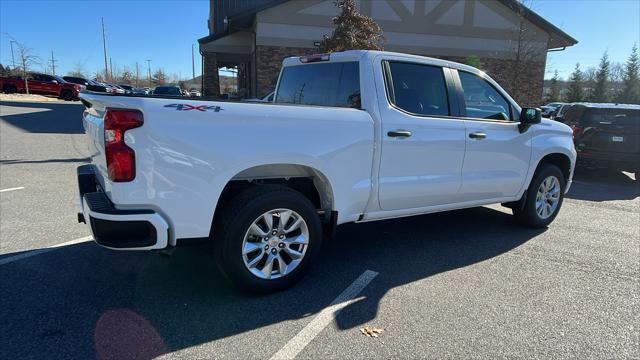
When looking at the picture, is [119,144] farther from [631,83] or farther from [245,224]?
[631,83]

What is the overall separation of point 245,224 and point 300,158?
0.67 m

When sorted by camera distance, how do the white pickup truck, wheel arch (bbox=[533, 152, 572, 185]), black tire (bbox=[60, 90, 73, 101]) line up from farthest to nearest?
black tire (bbox=[60, 90, 73, 101])
wheel arch (bbox=[533, 152, 572, 185])
the white pickup truck

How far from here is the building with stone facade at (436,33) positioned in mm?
19844

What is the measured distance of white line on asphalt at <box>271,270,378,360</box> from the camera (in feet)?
9.63

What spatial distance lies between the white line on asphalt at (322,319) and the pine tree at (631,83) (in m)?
52.3

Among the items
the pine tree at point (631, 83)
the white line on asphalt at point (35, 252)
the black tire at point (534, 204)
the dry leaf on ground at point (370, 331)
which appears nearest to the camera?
the dry leaf on ground at point (370, 331)

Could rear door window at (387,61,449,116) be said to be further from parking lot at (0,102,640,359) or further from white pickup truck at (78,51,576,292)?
parking lot at (0,102,640,359)

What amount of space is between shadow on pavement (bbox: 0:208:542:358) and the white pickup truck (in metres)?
0.32

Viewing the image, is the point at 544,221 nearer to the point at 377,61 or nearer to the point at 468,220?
the point at 468,220

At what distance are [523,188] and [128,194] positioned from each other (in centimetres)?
448

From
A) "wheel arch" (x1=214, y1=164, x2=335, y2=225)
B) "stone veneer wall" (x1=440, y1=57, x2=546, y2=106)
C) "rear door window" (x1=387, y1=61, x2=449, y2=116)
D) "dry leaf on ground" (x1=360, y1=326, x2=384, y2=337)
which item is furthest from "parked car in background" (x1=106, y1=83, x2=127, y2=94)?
"stone veneer wall" (x1=440, y1=57, x2=546, y2=106)

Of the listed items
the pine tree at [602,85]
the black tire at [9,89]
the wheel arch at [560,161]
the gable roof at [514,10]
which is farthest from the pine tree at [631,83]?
the black tire at [9,89]

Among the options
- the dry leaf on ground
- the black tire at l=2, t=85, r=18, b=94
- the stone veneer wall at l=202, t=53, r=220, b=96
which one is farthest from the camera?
the black tire at l=2, t=85, r=18, b=94

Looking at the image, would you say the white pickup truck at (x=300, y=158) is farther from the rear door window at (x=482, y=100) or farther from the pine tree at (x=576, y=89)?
the pine tree at (x=576, y=89)
